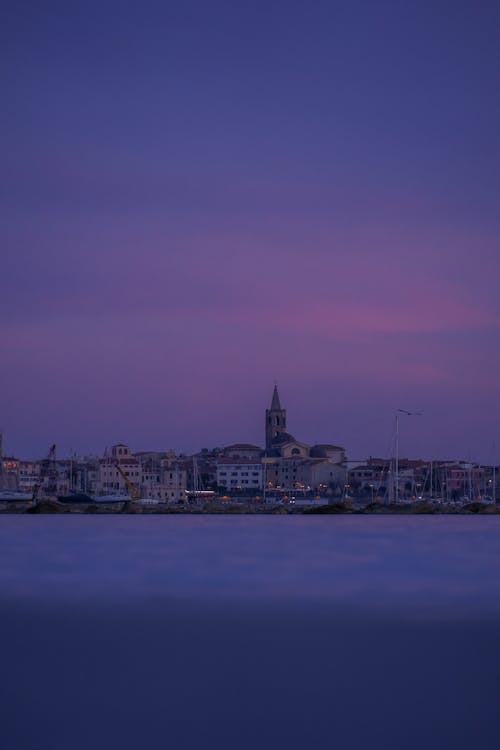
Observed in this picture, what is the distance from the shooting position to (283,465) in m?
105

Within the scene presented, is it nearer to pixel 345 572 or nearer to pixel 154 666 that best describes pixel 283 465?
pixel 345 572

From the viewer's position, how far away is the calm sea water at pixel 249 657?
789cm

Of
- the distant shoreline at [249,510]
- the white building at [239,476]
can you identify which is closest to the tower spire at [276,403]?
the white building at [239,476]

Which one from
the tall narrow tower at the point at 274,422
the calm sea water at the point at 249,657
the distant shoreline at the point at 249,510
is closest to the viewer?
the calm sea water at the point at 249,657

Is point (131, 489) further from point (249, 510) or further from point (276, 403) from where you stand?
point (276, 403)

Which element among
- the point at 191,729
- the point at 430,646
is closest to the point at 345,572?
the point at 430,646

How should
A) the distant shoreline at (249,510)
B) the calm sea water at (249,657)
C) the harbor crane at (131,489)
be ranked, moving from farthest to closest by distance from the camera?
the harbor crane at (131,489) → the distant shoreline at (249,510) → the calm sea water at (249,657)

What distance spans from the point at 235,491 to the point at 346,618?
87358mm

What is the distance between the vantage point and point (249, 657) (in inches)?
414

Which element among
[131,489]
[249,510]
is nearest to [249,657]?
[249,510]

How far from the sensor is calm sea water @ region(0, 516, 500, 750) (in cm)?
789

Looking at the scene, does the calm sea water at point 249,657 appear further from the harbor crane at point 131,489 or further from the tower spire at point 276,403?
the tower spire at point 276,403

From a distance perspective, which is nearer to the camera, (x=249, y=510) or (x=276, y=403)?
(x=249, y=510)

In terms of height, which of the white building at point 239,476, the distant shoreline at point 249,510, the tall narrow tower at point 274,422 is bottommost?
the distant shoreline at point 249,510
